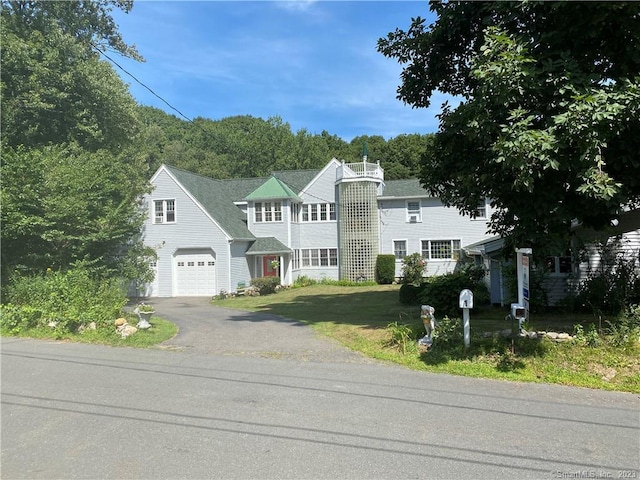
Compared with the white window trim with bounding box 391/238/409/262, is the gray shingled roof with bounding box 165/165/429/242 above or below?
above

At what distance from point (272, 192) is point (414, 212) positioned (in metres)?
9.37

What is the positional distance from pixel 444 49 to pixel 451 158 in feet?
9.73

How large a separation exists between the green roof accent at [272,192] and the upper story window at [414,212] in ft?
24.2

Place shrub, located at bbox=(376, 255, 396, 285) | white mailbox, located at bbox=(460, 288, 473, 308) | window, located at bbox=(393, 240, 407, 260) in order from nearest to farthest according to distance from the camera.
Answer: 1. white mailbox, located at bbox=(460, 288, 473, 308)
2. shrub, located at bbox=(376, 255, 396, 285)
3. window, located at bbox=(393, 240, 407, 260)

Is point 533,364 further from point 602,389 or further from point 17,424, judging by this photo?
point 17,424

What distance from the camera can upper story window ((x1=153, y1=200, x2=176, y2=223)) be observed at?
2655 centimetres

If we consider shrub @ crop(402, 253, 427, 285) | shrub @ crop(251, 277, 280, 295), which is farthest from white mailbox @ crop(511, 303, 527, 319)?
shrub @ crop(402, 253, 427, 285)

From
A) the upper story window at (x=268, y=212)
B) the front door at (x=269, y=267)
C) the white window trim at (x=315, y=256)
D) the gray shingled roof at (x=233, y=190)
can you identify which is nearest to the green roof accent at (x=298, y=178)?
the gray shingled roof at (x=233, y=190)

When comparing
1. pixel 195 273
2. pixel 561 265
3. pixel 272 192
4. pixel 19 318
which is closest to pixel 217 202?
pixel 272 192

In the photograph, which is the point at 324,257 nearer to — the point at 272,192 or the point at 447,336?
the point at 272,192

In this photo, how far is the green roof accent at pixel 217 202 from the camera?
87.4ft

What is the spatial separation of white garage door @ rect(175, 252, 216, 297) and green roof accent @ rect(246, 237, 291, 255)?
107 inches

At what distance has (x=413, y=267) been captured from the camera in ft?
92.5

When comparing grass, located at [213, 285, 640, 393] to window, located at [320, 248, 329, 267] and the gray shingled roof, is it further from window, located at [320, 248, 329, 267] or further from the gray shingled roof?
window, located at [320, 248, 329, 267]
